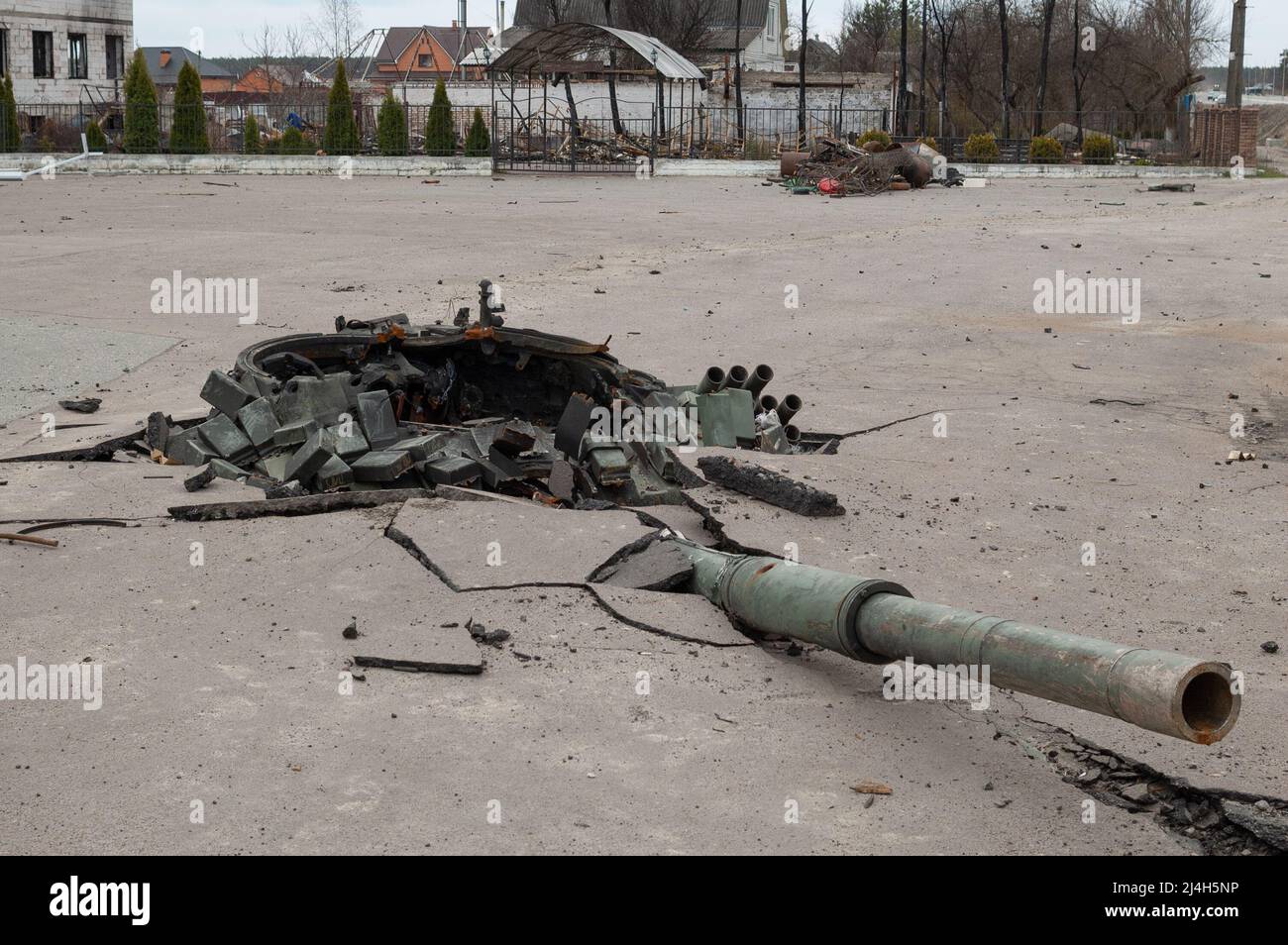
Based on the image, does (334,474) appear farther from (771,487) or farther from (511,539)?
(771,487)

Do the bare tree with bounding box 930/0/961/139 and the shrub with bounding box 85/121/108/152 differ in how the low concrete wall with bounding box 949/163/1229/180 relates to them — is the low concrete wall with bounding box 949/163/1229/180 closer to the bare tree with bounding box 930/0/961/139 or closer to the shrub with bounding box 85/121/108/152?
the bare tree with bounding box 930/0/961/139

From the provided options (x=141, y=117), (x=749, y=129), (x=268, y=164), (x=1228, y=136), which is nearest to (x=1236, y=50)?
(x=1228, y=136)

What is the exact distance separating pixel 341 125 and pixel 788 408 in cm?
3038

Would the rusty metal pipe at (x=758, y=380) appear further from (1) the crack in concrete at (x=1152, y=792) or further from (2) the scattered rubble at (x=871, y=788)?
(2) the scattered rubble at (x=871, y=788)

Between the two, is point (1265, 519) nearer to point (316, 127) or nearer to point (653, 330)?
point (653, 330)

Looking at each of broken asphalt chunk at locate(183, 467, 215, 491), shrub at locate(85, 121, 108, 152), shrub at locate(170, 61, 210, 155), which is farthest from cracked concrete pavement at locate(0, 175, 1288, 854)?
shrub at locate(85, 121, 108, 152)

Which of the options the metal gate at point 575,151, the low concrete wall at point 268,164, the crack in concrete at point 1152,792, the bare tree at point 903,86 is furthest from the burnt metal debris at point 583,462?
the bare tree at point 903,86

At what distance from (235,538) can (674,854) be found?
117 inches

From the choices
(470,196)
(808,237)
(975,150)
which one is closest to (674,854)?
(808,237)

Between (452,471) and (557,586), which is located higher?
(452,471)

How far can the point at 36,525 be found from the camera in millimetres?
5691

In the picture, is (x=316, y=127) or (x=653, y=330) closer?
(x=653, y=330)

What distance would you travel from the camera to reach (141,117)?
3466 cm

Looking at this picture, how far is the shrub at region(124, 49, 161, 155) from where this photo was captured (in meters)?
34.6
